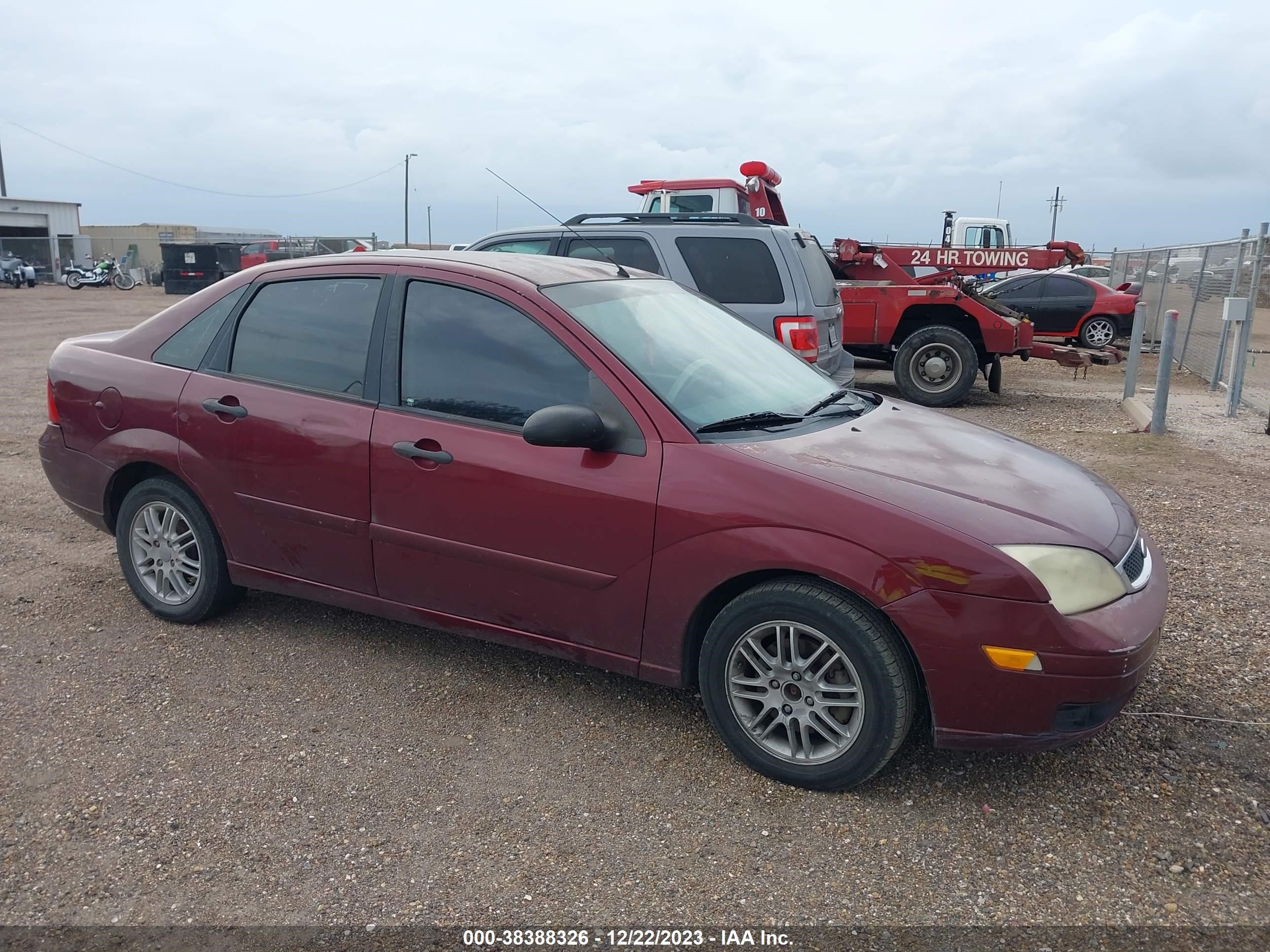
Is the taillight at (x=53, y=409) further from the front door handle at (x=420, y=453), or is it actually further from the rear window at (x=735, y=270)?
the rear window at (x=735, y=270)

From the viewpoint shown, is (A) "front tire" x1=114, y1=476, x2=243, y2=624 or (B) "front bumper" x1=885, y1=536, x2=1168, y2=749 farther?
(A) "front tire" x1=114, y1=476, x2=243, y2=624

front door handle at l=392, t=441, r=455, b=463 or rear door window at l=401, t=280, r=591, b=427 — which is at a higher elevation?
rear door window at l=401, t=280, r=591, b=427

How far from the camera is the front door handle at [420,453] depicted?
3.64m

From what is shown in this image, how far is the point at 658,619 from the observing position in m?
3.37

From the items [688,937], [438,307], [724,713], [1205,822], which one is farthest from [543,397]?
[1205,822]

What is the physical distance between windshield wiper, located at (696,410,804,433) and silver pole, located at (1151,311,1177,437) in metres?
6.52

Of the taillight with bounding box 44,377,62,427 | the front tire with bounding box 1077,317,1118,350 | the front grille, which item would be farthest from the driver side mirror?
the front tire with bounding box 1077,317,1118,350

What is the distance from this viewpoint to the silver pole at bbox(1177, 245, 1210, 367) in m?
14.4

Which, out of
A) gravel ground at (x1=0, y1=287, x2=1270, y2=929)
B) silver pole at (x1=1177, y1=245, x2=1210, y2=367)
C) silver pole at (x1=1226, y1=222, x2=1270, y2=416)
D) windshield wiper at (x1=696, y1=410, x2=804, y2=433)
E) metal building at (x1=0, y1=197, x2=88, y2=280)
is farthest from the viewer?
metal building at (x1=0, y1=197, x2=88, y2=280)

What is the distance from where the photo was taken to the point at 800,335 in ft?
25.6

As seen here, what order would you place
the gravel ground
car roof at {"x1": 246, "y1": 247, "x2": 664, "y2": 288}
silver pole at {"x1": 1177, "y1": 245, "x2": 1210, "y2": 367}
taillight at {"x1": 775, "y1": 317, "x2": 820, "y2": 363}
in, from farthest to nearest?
silver pole at {"x1": 1177, "y1": 245, "x2": 1210, "y2": 367} < taillight at {"x1": 775, "y1": 317, "x2": 820, "y2": 363} < car roof at {"x1": 246, "y1": 247, "x2": 664, "y2": 288} < the gravel ground

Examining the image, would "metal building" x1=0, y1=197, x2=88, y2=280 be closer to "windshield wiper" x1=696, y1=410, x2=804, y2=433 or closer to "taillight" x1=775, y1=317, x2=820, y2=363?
"taillight" x1=775, y1=317, x2=820, y2=363

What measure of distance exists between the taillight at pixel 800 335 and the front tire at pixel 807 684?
476 centimetres

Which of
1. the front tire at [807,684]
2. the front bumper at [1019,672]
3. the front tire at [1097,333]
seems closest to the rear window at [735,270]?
the front tire at [807,684]
